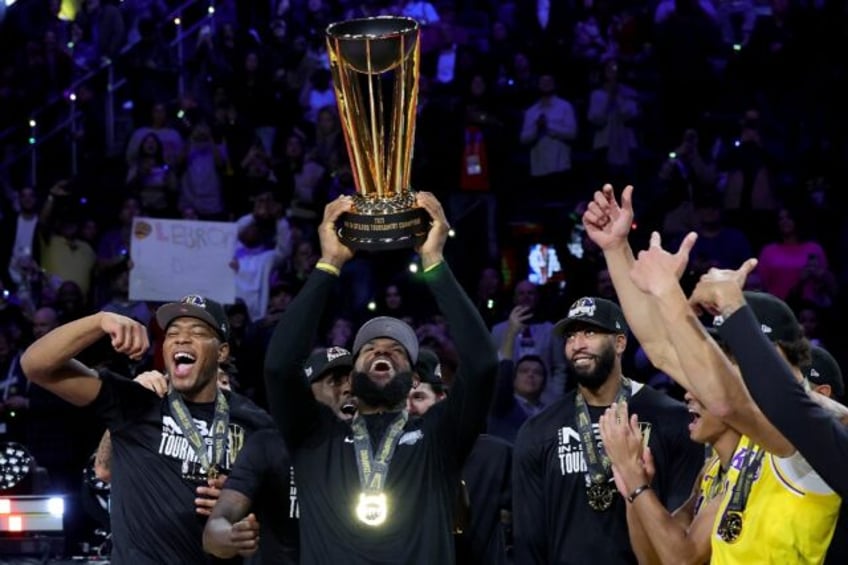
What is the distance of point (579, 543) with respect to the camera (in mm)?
7016

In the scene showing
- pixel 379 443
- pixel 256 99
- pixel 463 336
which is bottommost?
pixel 379 443

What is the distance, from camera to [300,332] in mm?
5828

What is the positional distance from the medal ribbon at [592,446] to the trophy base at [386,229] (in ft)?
5.61

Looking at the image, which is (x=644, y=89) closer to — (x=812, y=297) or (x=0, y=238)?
(x=812, y=297)

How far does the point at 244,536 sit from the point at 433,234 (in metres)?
1.36

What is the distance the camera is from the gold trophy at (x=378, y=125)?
19.0 feet

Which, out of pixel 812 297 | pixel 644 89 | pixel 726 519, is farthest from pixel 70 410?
pixel 644 89

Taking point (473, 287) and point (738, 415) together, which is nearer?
point (738, 415)

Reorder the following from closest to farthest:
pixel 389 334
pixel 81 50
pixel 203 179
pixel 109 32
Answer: pixel 389 334 < pixel 203 179 < pixel 109 32 < pixel 81 50

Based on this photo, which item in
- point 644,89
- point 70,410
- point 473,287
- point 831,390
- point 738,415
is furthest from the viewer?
point 644,89

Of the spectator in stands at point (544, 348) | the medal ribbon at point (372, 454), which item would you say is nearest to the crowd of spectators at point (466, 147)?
the spectator in stands at point (544, 348)

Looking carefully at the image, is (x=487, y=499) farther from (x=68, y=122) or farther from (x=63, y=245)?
(x=68, y=122)

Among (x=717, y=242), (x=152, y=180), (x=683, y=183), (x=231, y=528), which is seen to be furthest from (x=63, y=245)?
(x=231, y=528)

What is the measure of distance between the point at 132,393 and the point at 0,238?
28.1 ft
